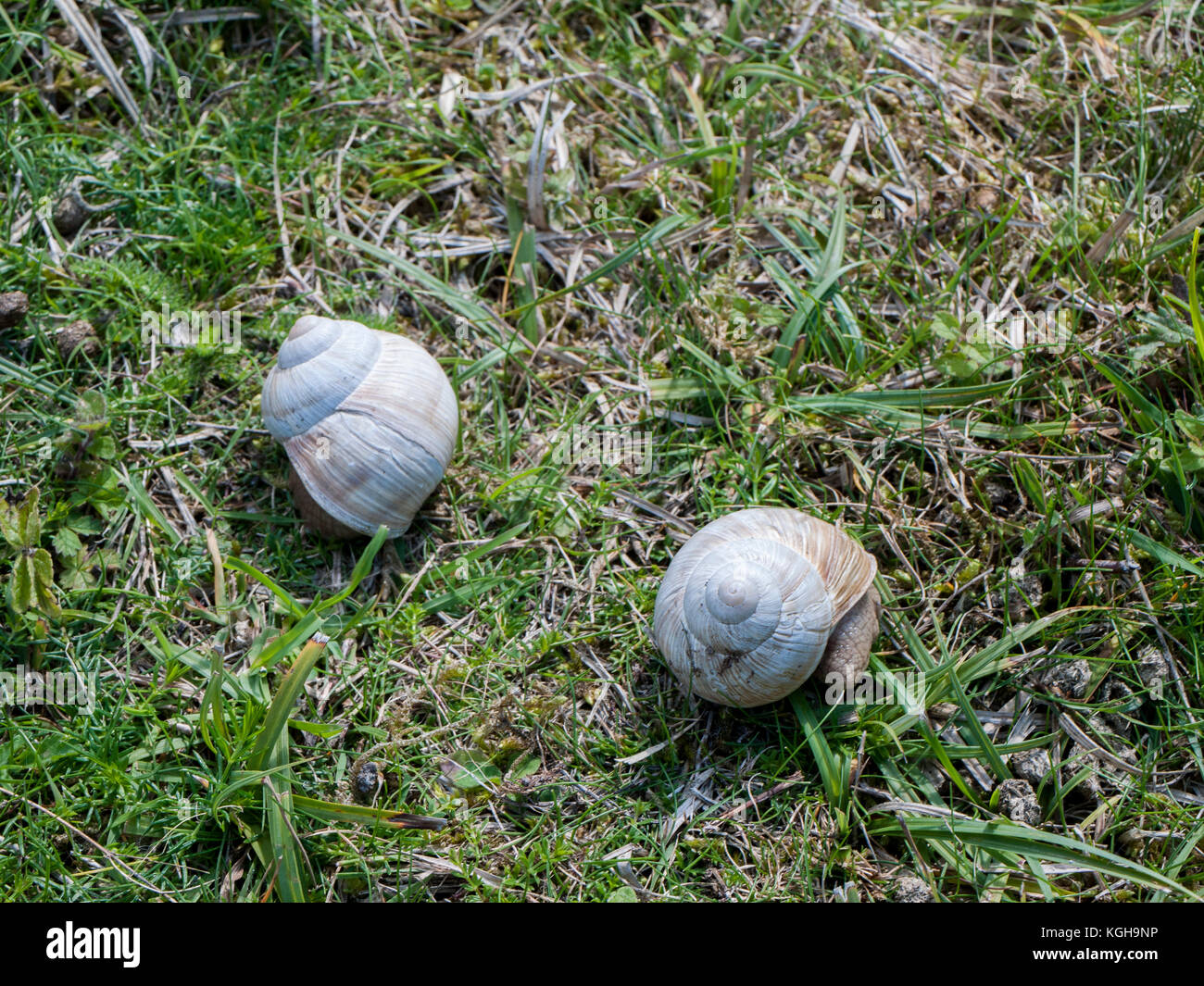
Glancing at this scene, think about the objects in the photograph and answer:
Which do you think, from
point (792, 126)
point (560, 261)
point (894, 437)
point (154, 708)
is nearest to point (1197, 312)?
point (894, 437)

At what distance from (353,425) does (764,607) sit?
157cm

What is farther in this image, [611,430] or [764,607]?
[611,430]

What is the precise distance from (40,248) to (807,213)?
3206mm

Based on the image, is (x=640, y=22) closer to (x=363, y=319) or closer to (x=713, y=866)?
(x=363, y=319)
